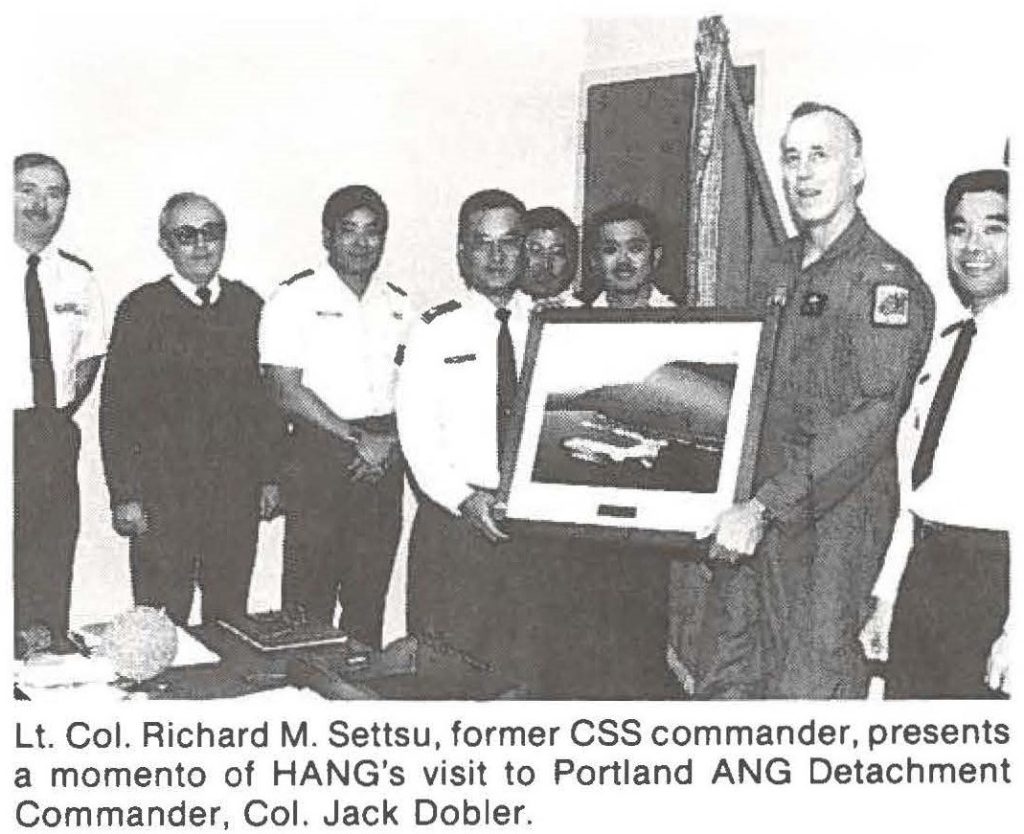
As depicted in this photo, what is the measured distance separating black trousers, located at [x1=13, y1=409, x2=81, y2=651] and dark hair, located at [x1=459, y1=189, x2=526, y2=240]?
0.67 m

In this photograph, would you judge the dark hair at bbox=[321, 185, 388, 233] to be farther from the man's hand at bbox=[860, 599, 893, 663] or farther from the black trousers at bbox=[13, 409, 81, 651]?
the man's hand at bbox=[860, 599, 893, 663]

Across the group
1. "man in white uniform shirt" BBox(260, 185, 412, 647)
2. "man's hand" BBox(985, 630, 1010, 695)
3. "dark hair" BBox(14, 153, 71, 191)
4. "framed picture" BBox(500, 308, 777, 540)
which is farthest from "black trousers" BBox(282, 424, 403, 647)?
"man's hand" BBox(985, 630, 1010, 695)

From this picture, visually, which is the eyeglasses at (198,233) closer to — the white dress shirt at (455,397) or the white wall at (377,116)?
the white wall at (377,116)

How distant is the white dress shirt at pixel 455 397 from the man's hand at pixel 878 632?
59cm

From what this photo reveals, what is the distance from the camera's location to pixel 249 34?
202cm

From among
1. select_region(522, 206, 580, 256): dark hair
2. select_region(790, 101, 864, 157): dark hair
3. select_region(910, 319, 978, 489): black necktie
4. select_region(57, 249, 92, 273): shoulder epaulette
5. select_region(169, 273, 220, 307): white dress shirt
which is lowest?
select_region(910, 319, 978, 489): black necktie

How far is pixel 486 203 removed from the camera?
6.82 feet

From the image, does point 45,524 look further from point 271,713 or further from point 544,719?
point 544,719

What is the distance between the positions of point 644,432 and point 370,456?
0.48 meters

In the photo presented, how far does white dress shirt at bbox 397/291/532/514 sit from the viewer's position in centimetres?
207

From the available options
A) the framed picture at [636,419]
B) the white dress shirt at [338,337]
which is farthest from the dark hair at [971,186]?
the white dress shirt at [338,337]

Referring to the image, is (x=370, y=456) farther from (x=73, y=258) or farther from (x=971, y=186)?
(x=971, y=186)

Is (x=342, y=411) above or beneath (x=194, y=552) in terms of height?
above

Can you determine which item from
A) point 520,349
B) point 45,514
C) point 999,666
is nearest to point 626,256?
point 520,349
